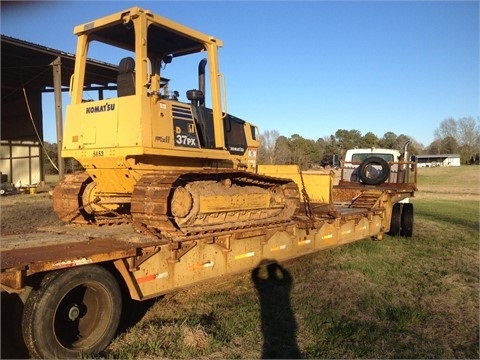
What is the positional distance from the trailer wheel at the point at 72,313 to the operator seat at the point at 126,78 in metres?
2.57

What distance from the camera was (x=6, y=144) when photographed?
86.5ft

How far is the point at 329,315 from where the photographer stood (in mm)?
5961

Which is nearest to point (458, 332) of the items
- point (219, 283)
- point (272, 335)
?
point (272, 335)

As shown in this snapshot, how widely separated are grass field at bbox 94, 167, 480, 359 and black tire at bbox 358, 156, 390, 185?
10.5 ft

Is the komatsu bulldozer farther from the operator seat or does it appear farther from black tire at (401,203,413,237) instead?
black tire at (401,203,413,237)

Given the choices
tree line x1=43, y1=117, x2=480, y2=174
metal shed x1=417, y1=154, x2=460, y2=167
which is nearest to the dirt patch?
tree line x1=43, y1=117, x2=480, y2=174

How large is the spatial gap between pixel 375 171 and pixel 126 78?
8.40m

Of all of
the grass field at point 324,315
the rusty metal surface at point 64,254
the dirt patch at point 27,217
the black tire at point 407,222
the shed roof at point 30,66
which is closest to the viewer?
the rusty metal surface at point 64,254

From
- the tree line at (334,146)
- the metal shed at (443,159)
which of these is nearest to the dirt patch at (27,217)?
the tree line at (334,146)

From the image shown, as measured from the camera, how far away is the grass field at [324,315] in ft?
16.2

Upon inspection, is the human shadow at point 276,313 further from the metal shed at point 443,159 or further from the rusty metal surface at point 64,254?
the metal shed at point 443,159

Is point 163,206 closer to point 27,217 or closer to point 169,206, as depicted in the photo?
point 169,206

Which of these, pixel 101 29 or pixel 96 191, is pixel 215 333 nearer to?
pixel 96 191

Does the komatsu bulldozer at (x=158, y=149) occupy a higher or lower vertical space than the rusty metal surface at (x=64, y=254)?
higher
